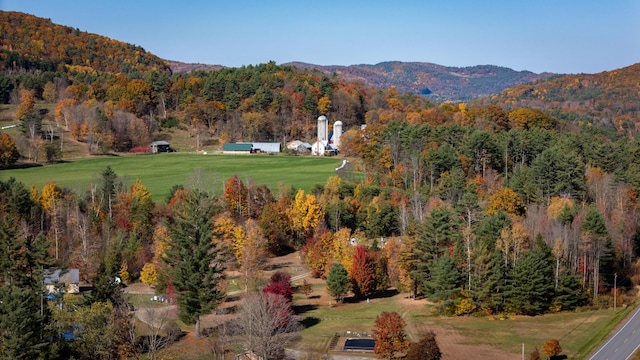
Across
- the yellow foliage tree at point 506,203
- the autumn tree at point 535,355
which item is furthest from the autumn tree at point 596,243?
the autumn tree at point 535,355

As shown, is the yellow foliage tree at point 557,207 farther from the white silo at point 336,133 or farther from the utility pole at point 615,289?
the white silo at point 336,133

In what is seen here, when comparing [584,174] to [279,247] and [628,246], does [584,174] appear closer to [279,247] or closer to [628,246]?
[628,246]

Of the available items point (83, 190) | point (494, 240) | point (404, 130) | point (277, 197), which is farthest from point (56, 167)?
point (494, 240)

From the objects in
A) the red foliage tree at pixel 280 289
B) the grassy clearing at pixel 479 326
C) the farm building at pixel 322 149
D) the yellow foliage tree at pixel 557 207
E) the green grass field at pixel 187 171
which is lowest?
the grassy clearing at pixel 479 326

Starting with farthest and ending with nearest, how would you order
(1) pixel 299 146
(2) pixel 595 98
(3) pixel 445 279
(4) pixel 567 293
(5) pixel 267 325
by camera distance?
(2) pixel 595 98, (1) pixel 299 146, (4) pixel 567 293, (3) pixel 445 279, (5) pixel 267 325

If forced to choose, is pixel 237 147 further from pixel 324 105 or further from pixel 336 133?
pixel 324 105

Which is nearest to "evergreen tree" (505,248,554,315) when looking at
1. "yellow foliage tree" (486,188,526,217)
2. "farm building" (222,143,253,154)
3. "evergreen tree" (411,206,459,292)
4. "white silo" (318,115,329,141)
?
"evergreen tree" (411,206,459,292)

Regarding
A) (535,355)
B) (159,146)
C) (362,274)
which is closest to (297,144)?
(159,146)
